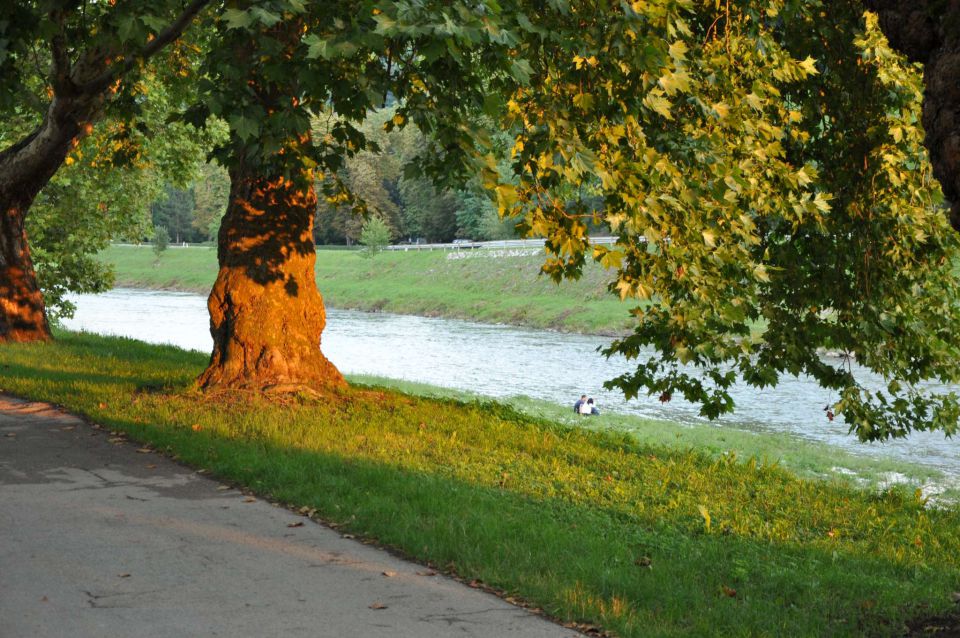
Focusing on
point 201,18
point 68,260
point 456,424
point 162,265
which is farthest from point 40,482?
point 162,265

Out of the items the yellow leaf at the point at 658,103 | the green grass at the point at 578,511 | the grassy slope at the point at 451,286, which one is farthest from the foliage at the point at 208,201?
the yellow leaf at the point at 658,103

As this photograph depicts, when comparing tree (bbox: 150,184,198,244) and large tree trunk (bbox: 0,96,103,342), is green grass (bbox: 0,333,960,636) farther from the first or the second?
tree (bbox: 150,184,198,244)

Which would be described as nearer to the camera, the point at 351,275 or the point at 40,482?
the point at 40,482

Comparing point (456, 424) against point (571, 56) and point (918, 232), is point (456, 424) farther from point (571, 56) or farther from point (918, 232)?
point (918, 232)

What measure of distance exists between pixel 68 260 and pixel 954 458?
21854mm

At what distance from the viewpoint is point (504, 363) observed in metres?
34.3

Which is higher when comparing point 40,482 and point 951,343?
point 951,343

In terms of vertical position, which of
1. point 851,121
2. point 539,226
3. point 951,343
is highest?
point 851,121

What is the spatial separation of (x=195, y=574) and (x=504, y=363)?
93.0 ft

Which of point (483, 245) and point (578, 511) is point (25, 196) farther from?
point (483, 245)

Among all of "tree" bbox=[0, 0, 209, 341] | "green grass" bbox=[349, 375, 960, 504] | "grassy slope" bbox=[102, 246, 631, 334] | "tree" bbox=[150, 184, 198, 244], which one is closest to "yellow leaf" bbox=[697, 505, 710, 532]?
"tree" bbox=[0, 0, 209, 341]

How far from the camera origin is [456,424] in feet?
38.4

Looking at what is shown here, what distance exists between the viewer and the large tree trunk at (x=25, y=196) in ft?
51.1

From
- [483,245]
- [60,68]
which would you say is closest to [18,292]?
[60,68]
